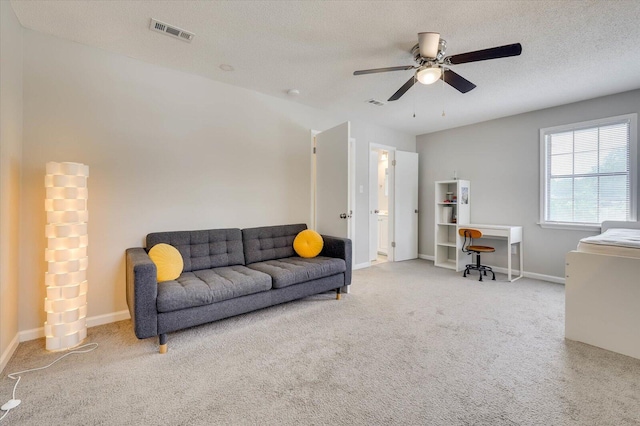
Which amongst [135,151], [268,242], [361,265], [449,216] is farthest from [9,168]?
[449,216]

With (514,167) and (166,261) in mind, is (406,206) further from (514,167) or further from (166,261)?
(166,261)

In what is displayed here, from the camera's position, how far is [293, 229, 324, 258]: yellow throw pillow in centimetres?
352

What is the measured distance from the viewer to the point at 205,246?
3031 millimetres

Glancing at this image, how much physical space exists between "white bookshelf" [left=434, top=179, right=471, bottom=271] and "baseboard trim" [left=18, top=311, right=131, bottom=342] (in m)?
4.69

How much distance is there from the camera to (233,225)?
11.4 ft

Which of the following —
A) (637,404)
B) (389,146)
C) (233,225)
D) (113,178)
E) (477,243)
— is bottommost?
(637,404)

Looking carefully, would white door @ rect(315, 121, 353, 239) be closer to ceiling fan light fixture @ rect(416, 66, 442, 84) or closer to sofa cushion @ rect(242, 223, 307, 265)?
sofa cushion @ rect(242, 223, 307, 265)

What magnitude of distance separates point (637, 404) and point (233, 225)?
354cm

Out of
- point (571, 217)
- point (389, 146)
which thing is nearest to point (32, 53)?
point (389, 146)

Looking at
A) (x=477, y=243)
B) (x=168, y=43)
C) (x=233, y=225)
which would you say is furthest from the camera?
(x=477, y=243)

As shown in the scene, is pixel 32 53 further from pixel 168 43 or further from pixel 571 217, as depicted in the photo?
pixel 571 217

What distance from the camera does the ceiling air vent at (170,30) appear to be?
2.28 metres

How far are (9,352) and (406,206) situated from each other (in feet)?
17.9

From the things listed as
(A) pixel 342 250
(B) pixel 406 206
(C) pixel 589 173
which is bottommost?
(A) pixel 342 250
